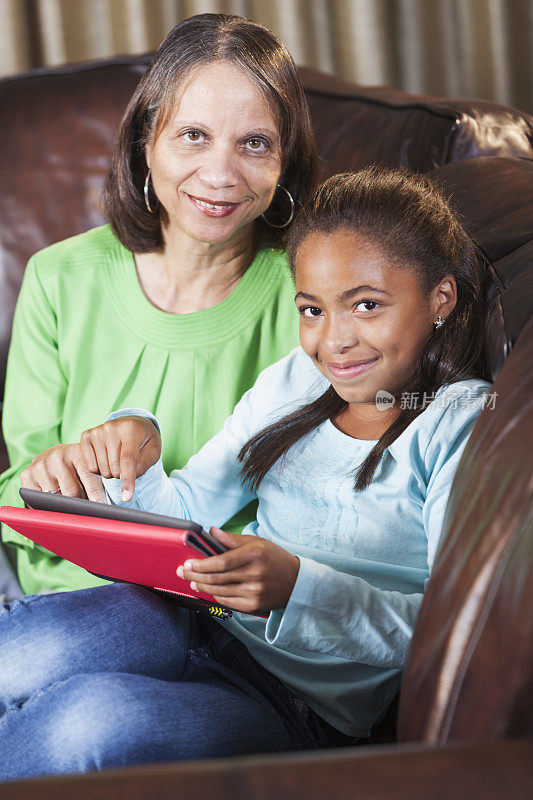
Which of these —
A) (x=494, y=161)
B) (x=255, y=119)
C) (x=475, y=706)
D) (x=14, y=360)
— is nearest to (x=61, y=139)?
(x=14, y=360)

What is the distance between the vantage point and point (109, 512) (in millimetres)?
851

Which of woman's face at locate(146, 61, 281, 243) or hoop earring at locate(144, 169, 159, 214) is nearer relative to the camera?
woman's face at locate(146, 61, 281, 243)

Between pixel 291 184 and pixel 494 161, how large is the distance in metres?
0.31

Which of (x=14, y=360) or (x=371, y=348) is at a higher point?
(x=371, y=348)

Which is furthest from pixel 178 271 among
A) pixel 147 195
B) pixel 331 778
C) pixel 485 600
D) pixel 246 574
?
pixel 331 778

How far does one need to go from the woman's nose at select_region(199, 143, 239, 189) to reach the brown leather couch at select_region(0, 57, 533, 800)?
0.96 feet

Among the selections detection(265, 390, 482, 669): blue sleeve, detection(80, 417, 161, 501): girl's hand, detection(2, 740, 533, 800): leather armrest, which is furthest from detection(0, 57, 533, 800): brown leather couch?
detection(80, 417, 161, 501): girl's hand

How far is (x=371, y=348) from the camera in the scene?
102 cm

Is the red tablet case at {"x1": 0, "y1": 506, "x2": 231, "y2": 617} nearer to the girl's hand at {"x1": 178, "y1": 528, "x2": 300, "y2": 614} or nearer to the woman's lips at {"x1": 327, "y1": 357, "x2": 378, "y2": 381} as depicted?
the girl's hand at {"x1": 178, "y1": 528, "x2": 300, "y2": 614}

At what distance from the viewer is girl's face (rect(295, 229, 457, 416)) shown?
101 cm

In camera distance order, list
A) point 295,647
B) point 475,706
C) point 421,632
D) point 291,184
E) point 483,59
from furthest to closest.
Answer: point 483,59 → point 291,184 → point 295,647 → point 421,632 → point 475,706

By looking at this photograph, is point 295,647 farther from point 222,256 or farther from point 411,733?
point 222,256

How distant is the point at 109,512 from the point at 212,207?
1.88 feet

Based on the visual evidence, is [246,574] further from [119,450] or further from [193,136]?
[193,136]
